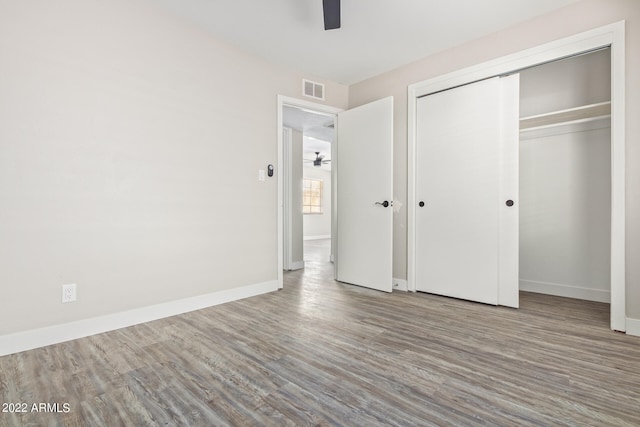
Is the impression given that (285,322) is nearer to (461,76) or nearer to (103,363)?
(103,363)

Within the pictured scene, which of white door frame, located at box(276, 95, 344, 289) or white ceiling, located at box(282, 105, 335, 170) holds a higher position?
white ceiling, located at box(282, 105, 335, 170)

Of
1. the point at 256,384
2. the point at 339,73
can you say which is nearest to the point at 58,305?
the point at 256,384

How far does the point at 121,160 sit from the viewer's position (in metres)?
2.36

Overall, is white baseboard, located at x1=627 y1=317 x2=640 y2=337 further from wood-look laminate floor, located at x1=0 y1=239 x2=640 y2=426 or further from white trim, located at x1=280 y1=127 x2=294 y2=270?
white trim, located at x1=280 y1=127 x2=294 y2=270

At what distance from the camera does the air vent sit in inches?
146

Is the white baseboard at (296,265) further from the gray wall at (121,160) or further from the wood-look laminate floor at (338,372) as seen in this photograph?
the wood-look laminate floor at (338,372)

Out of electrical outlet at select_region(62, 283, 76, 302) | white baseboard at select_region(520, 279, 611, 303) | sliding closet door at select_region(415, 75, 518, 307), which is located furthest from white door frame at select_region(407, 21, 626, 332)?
electrical outlet at select_region(62, 283, 76, 302)

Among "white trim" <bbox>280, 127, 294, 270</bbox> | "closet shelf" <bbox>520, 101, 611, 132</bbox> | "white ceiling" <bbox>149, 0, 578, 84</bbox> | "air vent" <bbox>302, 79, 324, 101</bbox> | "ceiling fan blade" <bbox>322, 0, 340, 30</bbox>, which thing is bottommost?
"white trim" <bbox>280, 127, 294, 270</bbox>

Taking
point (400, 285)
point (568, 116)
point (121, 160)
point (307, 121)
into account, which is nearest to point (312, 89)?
point (307, 121)

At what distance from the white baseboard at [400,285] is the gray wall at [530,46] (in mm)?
65

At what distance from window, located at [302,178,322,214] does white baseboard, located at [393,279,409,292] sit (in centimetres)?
665

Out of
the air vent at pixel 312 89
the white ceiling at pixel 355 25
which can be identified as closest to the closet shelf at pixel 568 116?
the white ceiling at pixel 355 25

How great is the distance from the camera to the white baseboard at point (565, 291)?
3.11 m

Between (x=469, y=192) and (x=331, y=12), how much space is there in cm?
206
